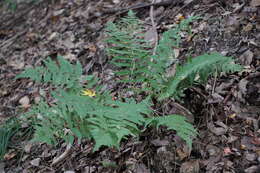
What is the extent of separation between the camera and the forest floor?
7.04 ft

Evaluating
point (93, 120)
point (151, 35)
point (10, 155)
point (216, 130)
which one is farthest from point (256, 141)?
point (10, 155)

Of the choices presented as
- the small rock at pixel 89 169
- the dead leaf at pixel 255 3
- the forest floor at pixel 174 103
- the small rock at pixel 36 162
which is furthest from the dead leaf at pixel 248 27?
the small rock at pixel 36 162

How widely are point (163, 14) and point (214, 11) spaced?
0.67 m

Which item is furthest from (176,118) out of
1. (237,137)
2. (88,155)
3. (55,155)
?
(55,155)

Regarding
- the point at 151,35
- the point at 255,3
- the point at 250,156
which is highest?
the point at 255,3

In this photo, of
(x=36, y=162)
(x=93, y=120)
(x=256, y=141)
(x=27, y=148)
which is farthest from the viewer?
(x=27, y=148)

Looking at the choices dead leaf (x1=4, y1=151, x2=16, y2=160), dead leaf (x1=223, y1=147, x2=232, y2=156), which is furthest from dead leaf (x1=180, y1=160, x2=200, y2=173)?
dead leaf (x1=4, y1=151, x2=16, y2=160)

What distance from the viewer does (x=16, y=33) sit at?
499 cm

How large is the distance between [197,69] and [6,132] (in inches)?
78.9

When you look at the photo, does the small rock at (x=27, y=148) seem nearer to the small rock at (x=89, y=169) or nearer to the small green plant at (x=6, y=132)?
the small green plant at (x=6, y=132)

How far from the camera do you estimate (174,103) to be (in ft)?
8.06

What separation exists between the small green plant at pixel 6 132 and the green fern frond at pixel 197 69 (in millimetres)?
1597

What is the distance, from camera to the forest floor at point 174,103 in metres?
2.14

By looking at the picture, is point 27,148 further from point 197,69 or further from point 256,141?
point 256,141
